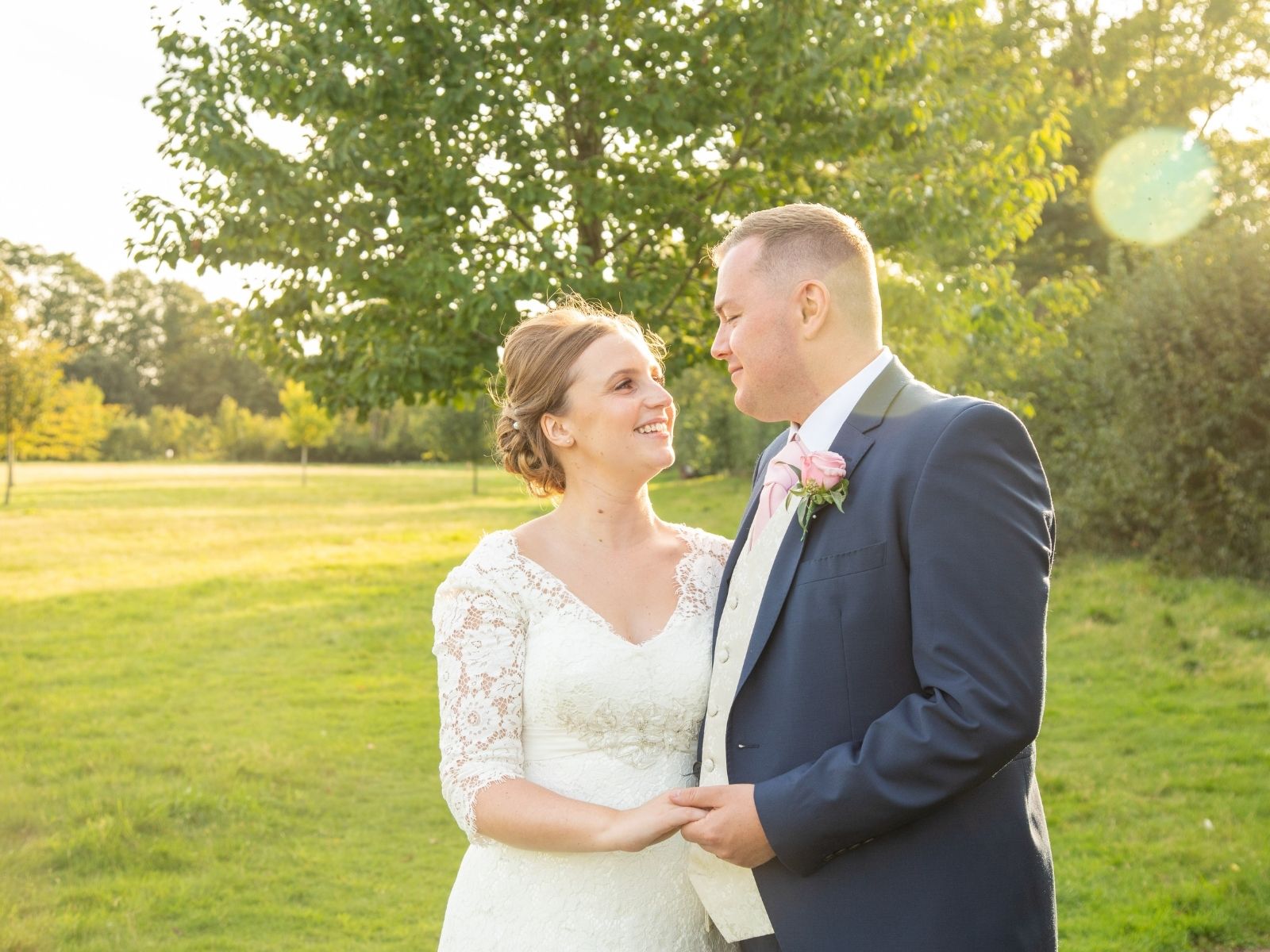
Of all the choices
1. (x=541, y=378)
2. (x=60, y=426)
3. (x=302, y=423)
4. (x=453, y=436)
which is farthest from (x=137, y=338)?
(x=541, y=378)

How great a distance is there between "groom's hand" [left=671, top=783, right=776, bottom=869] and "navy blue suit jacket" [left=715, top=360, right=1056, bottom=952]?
0.14 feet

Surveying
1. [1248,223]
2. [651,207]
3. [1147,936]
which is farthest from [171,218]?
[1248,223]

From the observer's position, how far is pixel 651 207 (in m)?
7.30

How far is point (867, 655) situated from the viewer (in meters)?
2.35

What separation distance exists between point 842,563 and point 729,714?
451 millimetres

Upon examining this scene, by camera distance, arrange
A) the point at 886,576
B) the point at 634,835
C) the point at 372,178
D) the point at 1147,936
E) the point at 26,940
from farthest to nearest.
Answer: the point at 372,178 → the point at 26,940 → the point at 1147,936 → the point at 634,835 → the point at 886,576

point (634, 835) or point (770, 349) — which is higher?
point (770, 349)

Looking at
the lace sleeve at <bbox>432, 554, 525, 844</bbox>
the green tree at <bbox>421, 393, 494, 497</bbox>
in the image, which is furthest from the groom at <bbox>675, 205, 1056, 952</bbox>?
the green tree at <bbox>421, 393, 494, 497</bbox>

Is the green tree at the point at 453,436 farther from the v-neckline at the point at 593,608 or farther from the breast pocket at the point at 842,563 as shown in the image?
the breast pocket at the point at 842,563

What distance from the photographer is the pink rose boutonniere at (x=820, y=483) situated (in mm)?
2432

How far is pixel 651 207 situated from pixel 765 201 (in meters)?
0.74

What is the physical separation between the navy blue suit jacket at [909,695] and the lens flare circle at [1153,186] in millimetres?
20129

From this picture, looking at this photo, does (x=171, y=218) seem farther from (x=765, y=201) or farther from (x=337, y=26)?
(x=765, y=201)

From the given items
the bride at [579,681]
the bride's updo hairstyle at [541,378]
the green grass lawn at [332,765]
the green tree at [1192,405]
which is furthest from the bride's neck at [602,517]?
the green tree at [1192,405]
